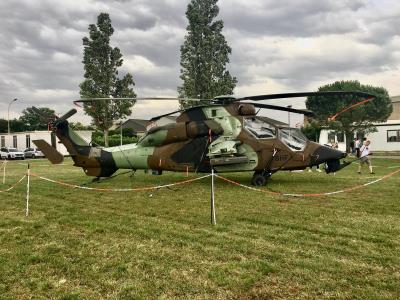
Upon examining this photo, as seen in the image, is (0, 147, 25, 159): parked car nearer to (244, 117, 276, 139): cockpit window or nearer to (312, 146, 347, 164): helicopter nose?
(244, 117, 276, 139): cockpit window

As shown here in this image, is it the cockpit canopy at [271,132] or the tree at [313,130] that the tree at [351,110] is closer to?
the tree at [313,130]

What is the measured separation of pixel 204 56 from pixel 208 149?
2839cm

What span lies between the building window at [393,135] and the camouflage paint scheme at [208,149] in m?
39.9

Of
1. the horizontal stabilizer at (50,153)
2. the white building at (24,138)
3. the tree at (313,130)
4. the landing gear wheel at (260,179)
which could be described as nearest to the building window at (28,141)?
the white building at (24,138)

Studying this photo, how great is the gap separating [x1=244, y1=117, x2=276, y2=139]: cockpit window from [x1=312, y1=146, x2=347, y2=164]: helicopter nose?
1751 millimetres

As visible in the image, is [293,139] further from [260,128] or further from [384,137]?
[384,137]

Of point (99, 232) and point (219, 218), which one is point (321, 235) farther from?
point (99, 232)

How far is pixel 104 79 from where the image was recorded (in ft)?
147

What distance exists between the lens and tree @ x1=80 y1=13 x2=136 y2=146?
4406cm

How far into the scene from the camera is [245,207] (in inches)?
388

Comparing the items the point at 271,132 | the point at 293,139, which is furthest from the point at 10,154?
the point at 293,139

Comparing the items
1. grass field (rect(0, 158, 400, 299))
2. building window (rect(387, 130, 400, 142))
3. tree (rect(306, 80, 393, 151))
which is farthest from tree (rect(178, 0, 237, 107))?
grass field (rect(0, 158, 400, 299))

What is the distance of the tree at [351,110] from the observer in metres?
46.0

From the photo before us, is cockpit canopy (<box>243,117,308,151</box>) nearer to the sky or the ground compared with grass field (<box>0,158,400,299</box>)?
nearer to the sky
